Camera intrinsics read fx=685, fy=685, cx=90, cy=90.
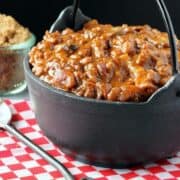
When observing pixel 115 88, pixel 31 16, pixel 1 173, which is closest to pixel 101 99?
pixel 115 88

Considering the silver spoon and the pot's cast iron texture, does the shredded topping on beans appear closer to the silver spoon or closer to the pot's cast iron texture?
the pot's cast iron texture

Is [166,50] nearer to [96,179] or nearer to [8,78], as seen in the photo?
[96,179]

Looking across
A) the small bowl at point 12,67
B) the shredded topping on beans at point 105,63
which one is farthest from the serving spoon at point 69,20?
the small bowl at point 12,67

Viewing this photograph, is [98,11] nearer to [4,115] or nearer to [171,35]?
[4,115]

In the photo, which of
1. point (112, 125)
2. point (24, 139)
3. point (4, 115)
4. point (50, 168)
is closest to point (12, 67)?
point (4, 115)

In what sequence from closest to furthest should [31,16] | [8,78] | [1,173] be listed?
1. [1,173]
2. [8,78]
3. [31,16]
